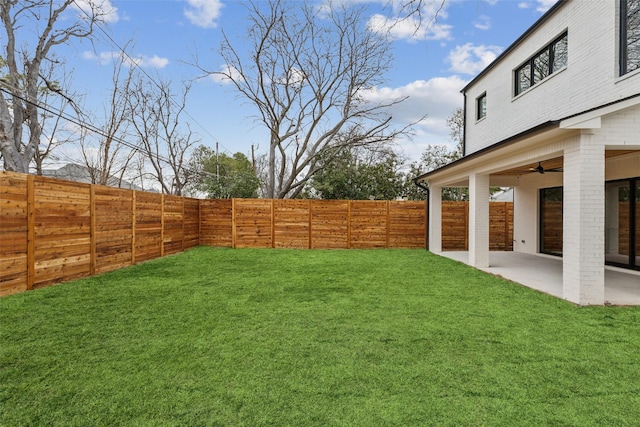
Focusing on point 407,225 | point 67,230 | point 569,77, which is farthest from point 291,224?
point 569,77

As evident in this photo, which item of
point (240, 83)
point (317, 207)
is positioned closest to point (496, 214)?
point (317, 207)

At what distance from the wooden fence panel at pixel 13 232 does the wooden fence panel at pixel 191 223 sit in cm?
593

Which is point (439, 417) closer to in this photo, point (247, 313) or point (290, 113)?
point (247, 313)

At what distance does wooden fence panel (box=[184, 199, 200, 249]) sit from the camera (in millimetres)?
11148

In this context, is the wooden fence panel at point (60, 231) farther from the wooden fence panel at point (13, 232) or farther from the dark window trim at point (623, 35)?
the dark window trim at point (623, 35)

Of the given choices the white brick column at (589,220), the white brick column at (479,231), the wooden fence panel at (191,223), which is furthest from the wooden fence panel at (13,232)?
the white brick column at (479,231)

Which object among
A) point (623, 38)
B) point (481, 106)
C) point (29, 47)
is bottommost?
point (623, 38)

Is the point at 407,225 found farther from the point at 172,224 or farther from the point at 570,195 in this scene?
the point at 172,224

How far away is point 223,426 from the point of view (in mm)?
1946

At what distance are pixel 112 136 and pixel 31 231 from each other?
11260mm

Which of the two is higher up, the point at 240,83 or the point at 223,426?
the point at 240,83

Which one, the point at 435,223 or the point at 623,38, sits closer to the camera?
the point at 623,38

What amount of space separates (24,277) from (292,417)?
5.71m

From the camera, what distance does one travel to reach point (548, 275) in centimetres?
670
